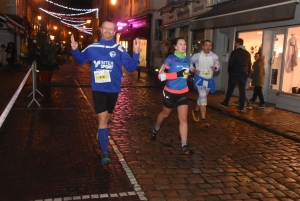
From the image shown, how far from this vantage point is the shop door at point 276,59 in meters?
11.7

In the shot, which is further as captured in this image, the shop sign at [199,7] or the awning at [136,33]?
the awning at [136,33]

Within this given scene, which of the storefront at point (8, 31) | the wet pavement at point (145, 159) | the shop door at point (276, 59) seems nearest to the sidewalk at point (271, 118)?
the wet pavement at point (145, 159)

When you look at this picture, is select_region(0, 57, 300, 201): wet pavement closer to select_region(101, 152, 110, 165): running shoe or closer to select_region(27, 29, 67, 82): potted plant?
select_region(101, 152, 110, 165): running shoe

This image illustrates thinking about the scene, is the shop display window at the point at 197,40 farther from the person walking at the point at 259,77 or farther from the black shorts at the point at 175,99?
the black shorts at the point at 175,99

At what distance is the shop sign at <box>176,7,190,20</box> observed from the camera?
18550 millimetres

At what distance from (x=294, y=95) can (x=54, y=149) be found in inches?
290

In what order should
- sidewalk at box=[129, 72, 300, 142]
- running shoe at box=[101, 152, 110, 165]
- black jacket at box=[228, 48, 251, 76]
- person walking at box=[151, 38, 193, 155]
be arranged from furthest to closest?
1. black jacket at box=[228, 48, 251, 76]
2. sidewalk at box=[129, 72, 300, 142]
3. person walking at box=[151, 38, 193, 155]
4. running shoe at box=[101, 152, 110, 165]

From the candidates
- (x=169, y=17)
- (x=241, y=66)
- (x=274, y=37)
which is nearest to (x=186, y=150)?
(x=241, y=66)

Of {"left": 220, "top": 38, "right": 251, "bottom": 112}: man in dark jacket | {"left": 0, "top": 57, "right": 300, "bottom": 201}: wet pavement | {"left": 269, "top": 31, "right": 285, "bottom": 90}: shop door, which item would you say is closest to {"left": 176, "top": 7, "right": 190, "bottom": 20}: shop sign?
{"left": 269, "top": 31, "right": 285, "bottom": 90}: shop door

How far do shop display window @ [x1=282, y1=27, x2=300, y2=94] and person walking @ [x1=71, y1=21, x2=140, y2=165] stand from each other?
24.8 ft

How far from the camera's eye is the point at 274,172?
5.14 m

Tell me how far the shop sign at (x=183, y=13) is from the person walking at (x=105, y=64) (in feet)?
46.2

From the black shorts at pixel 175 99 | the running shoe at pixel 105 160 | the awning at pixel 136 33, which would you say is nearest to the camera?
the running shoe at pixel 105 160

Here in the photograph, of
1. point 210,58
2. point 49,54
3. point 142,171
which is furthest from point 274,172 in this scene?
point 49,54
